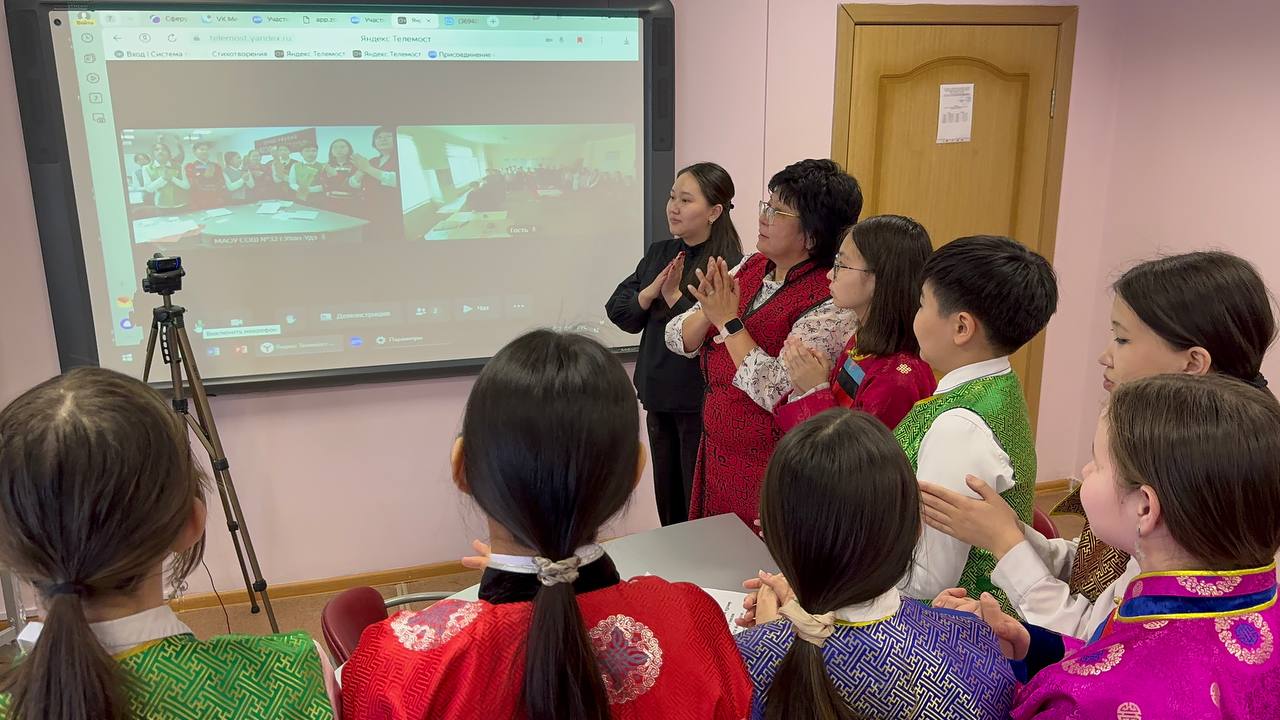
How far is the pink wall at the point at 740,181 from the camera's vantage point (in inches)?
122

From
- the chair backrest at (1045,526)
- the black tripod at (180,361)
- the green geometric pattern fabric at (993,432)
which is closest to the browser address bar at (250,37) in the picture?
the black tripod at (180,361)

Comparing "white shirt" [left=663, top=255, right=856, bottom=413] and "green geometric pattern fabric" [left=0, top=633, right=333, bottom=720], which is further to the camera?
"white shirt" [left=663, top=255, right=856, bottom=413]

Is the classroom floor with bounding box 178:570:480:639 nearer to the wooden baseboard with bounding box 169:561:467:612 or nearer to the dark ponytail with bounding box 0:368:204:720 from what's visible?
the wooden baseboard with bounding box 169:561:467:612

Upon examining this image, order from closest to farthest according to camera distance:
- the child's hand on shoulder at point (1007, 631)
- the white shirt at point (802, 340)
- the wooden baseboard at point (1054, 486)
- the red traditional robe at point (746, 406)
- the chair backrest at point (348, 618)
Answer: the child's hand on shoulder at point (1007, 631), the chair backrest at point (348, 618), the white shirt at point (802, 340), the red traditional robe at point (746, 406), the wooden baseboard at point (1054, 486)

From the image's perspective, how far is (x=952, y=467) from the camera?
1.45 metres

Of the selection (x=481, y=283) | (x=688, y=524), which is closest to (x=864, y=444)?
(x=688, y=524)

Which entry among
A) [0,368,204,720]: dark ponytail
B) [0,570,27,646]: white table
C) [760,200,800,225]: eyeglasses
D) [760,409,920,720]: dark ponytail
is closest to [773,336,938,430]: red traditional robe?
[760,200,800,225]: eyeglasses

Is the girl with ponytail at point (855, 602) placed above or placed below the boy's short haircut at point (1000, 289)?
below

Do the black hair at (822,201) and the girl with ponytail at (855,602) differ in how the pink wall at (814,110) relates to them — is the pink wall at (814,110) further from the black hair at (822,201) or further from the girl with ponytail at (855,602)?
the girl with ponytail at (855,602)

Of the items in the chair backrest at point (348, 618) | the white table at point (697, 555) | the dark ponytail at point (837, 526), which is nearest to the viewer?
the dark ponytail at point (837, 526)

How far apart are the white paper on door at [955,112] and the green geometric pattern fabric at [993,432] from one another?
226 centimetres

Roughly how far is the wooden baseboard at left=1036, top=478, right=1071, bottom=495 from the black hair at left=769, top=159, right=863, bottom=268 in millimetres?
2501

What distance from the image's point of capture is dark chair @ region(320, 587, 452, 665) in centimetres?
156

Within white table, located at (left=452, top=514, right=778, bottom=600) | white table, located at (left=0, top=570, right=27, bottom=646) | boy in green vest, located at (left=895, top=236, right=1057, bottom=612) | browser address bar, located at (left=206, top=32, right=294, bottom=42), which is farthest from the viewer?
browser address bar, located at (left=206, top=32, right=294, bottom=42)
